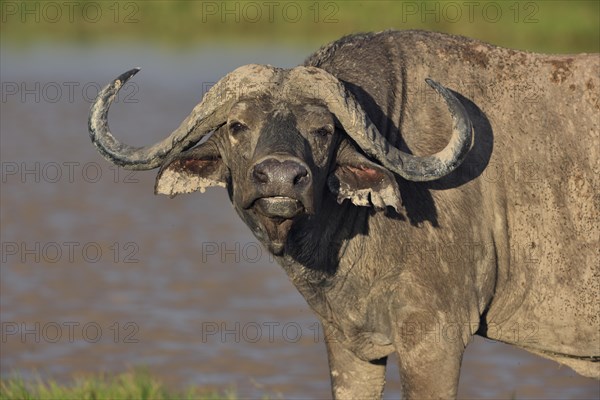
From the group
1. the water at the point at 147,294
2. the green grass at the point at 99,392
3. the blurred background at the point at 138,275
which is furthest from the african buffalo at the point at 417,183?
the water at the point at 147,294

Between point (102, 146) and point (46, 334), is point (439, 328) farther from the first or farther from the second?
point (46, 334)

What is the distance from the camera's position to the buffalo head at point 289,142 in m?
5.90

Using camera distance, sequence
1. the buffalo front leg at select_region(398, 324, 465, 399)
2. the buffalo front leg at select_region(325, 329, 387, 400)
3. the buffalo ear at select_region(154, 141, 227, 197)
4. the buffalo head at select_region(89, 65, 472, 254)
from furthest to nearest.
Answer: the buffalo front leg at select_region(325, 329, 387, 400) < the buffalo front leg at select_region(398, 324, 465, 399) < the buffalo ear at select_region(154, 141, 227, 197) < the buffalo head at select_region(89, 65, 472, 254)

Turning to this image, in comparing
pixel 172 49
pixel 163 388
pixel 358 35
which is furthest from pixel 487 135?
pixel 172 49

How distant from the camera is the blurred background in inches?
399

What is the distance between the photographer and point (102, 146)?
248 inches

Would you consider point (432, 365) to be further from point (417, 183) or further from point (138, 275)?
point (138, 275)

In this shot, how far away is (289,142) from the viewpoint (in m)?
5.75

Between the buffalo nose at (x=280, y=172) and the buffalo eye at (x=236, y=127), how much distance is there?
41 cm

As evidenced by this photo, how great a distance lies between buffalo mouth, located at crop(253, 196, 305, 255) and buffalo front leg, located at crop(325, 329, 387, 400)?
1.24 m

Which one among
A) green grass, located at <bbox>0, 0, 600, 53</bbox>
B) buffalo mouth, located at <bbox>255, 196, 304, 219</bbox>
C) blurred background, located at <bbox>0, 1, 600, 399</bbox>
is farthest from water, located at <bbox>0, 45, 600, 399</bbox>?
green grass, located at <bbox>0, 0, 600, 53</bbox>

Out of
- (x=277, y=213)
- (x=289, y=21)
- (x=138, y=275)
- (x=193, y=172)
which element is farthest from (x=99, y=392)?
(x=289, y=21)

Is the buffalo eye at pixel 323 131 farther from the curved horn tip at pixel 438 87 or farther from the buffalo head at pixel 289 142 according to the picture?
the curved horn tip at pixel 438 87

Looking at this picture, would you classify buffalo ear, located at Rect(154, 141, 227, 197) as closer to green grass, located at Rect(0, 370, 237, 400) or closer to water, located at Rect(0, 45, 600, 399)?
green grass, located at Rect(0, 370, 237, 400)
